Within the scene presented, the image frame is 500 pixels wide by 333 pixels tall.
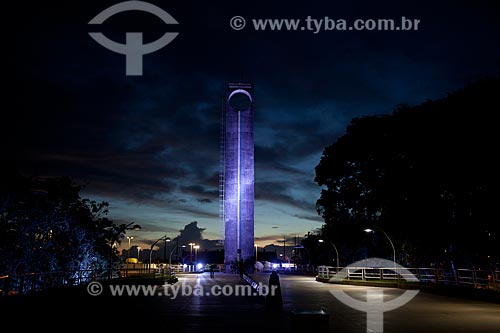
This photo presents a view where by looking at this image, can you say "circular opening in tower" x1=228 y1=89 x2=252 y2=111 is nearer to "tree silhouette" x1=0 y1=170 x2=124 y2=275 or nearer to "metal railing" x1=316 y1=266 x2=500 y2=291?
"metal railing" x1=316 y1=266 x2=500 y2=291

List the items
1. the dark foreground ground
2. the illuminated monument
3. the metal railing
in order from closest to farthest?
1. the dark foreground ground
2. the metal railing
3. the illuminated monument

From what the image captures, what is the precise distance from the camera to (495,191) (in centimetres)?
3136

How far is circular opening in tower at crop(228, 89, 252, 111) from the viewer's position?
96.1m

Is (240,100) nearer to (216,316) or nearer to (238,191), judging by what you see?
(238,191)

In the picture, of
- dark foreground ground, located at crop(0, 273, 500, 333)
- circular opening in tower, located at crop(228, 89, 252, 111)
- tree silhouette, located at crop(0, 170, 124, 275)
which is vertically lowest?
dark foreground ground, located at crop(0, 273, 500, 333)

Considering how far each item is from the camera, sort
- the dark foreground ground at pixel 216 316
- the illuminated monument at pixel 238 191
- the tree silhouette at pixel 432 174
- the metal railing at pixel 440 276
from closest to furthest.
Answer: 1. the dark foreground ground at pixel 216 316
2. the metal railing at pixel 440 276
3. the tree silhouette at pixel 432 174
4. the illuminated monument at pixel 238 191

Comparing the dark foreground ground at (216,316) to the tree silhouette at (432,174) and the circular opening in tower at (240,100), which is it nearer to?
the tree silhouette at (432,174)

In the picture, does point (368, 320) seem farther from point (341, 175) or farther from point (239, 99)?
point (239, 99)

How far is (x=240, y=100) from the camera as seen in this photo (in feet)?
320

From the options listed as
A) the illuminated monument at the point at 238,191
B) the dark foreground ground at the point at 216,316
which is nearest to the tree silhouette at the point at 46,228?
the dark foreground ground at the point at 216,316

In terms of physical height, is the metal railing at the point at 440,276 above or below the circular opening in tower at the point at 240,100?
below

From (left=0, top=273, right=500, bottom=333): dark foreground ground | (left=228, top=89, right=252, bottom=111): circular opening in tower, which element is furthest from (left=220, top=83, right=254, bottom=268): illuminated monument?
(left=0, top=273, right=500, bottom=333): dark foreground ground

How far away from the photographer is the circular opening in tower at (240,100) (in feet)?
315

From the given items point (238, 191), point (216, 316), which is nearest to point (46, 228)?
point (216, 316)
